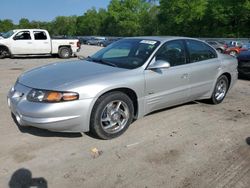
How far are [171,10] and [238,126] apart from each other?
6173cm

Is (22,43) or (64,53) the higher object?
(22,43)

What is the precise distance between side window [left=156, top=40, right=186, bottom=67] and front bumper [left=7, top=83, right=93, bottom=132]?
1714 millimetres

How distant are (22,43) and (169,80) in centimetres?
1419

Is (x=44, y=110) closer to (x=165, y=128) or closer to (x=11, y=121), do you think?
(x=11, y=121)

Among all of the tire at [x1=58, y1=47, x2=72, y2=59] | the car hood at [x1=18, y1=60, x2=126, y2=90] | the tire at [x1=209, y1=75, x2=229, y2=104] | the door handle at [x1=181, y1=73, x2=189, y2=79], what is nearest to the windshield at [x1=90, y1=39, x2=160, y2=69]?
the car hood at [x1=18, y1=60, x2=126, y2=90]

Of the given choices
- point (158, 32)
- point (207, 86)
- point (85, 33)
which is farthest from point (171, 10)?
point (207, 86)

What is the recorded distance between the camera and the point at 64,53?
62.9 feet

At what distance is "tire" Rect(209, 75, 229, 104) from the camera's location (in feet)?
22.0

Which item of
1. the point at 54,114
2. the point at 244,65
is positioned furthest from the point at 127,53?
the point at 244,65

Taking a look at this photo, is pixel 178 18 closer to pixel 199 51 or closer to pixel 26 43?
pixel 26 43

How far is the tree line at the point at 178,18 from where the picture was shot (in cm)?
5571

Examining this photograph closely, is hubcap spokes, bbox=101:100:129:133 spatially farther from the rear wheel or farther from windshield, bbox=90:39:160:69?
the rear wheel

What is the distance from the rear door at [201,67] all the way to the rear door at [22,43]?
13.5 metres

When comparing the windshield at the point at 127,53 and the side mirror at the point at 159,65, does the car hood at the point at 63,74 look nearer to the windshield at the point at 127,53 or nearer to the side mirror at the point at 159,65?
the windshield at the point at 127,53
